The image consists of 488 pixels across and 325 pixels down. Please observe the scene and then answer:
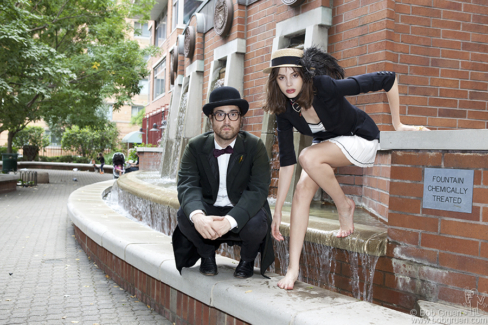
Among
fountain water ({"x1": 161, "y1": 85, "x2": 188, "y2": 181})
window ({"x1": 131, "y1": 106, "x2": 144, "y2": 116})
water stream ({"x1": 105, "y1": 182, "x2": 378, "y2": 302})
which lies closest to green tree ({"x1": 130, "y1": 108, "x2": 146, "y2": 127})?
window ({"x1": 131, "y1": 106, "x2": 144, "y2": 116})

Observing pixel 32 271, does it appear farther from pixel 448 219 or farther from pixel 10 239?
pixel 448 219

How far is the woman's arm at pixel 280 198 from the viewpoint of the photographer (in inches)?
121

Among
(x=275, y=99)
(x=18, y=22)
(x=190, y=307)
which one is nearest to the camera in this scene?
(x=275, y=99)

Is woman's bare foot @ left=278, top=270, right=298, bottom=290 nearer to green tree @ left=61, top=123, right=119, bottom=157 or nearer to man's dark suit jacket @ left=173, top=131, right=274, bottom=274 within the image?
man's dark suit jacket @ left=173, top=131, right=274, bottom=274

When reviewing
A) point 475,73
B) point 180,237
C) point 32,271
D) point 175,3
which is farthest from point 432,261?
point 175,3

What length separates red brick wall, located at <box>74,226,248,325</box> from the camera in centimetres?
299

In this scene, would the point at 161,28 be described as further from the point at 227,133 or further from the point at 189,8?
the point at 227,133

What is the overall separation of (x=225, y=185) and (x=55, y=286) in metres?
2.57

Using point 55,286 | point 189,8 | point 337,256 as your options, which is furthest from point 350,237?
point 189,8

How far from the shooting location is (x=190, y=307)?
10.6ft

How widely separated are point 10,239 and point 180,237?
5317 millimetres

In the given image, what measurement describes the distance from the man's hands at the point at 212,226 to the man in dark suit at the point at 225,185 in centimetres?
12

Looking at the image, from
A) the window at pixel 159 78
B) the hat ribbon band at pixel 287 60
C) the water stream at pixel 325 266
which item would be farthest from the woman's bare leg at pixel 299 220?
the window at pixel 159 78

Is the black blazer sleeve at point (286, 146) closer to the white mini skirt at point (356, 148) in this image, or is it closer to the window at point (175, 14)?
the white mini skirt at point (356, 148)
